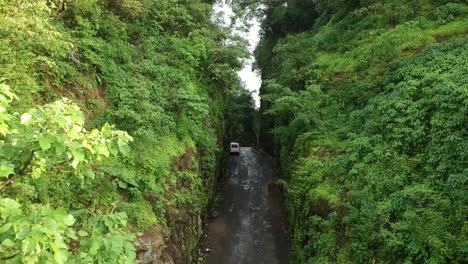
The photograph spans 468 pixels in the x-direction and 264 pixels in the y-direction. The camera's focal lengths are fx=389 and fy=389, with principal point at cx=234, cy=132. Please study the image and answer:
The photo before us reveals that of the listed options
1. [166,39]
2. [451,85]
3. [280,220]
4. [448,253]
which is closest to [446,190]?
[448,253]

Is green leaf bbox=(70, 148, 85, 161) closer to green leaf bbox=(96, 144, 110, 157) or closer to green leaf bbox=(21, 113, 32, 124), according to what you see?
green leaf bbox=(96, 144, 110, 157)

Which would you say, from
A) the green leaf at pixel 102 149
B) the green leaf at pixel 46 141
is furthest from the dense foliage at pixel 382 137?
the green leaf at pixel 46 141

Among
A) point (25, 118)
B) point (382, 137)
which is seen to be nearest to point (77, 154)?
point (25, 118)

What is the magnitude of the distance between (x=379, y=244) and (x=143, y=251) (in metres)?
6.17

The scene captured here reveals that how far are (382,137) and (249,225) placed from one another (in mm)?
8579

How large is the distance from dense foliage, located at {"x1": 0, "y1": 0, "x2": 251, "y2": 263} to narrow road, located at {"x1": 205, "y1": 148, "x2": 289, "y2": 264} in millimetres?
1811

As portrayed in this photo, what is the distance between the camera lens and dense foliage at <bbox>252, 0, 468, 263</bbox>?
31.7 feet

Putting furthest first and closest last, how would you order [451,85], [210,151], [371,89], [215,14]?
[215,14]
[210,151]
[371,89]
[451,85]

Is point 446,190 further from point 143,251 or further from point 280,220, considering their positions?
point 280,220

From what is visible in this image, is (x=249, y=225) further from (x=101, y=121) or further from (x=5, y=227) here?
(x=5, y=227)

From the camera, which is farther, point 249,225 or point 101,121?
point 249,225

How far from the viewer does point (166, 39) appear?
20.2m

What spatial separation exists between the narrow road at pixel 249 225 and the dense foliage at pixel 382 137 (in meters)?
1.52

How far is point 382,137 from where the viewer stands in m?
13.5
